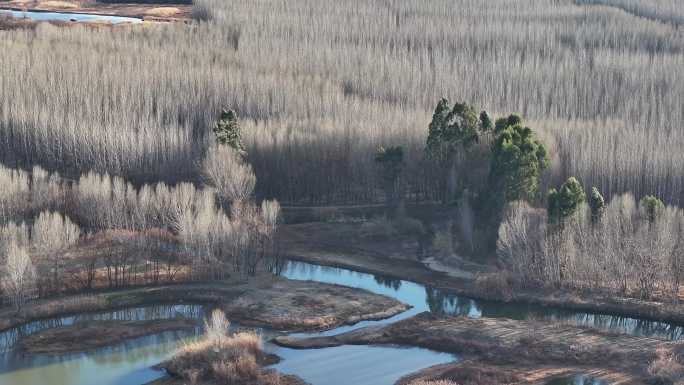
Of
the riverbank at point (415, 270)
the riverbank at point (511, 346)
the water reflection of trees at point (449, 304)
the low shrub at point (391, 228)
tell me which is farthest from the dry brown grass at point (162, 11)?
the riverbank at point (511, 346)

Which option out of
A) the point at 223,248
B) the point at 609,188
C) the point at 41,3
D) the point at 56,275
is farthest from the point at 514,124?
the point at 41,3

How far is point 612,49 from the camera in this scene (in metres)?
113

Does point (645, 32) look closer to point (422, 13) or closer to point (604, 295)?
point (422, 13)

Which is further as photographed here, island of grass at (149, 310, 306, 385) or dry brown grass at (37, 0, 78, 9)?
dry brown grass at (37, 0, 78, 9)

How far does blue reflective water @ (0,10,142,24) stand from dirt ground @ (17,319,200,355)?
8227 centimetres

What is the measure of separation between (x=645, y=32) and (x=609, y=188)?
56.6 m

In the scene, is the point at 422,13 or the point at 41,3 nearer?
the point at 422,13

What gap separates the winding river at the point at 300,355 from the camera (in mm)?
46781

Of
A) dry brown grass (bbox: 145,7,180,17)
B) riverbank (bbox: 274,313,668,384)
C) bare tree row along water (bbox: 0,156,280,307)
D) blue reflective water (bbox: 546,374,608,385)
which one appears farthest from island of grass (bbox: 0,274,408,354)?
dry brown grass (bbox: 145,7,180,17)

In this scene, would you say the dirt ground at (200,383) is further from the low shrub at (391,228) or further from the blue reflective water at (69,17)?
the blue reflective water at (69,17)

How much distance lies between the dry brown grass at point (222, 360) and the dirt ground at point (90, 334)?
13.3 ft

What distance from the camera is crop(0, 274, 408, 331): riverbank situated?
52281 millimetres

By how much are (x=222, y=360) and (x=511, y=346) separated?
12.5 m

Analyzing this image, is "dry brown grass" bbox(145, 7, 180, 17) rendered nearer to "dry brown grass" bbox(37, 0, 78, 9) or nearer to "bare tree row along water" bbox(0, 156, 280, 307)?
"dry brown grass" bbox(37, 0, 78, 9)
